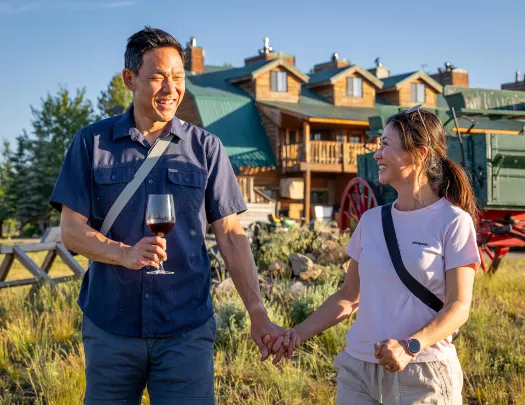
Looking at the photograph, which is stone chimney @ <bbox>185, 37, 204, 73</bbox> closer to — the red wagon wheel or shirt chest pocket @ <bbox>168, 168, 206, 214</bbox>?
the red wagon wheel

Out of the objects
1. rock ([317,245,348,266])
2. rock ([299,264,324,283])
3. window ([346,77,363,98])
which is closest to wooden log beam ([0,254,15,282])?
rock ([299,264,324,283])

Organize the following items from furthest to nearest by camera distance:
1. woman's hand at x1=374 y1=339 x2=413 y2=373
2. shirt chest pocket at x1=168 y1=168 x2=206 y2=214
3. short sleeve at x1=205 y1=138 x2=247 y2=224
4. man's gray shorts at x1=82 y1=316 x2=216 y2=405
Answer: short sleeve at x1=205 y1=138 x2=247 y2=224
shirt chest pocket at x1=168 y1=168 x2=206 y2=214
man's gray shorts at x1=82 y1=316 x2=216 y2=405
woman's hand at x1=374 y1=339 x2=413 y2=373

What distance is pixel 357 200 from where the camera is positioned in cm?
1351

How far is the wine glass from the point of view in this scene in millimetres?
3014

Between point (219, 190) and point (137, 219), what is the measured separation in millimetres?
400

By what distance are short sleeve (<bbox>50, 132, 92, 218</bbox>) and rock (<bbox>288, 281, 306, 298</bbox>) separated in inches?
206

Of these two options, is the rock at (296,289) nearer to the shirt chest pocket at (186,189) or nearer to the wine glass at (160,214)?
the shirt chest pocket at (186,189)

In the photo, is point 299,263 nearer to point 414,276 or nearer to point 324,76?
point 414,276

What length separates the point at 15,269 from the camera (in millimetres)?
17547

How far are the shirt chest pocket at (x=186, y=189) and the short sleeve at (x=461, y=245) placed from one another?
1015 mm

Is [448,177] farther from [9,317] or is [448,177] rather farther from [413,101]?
[413,101]

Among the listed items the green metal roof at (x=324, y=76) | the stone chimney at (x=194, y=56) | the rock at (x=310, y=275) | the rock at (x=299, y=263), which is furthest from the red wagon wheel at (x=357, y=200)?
the stone chimney at (x=194, y=56)

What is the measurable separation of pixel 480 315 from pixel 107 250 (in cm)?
547

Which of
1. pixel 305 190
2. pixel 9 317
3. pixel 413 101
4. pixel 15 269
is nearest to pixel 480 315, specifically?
pixel 9 317
